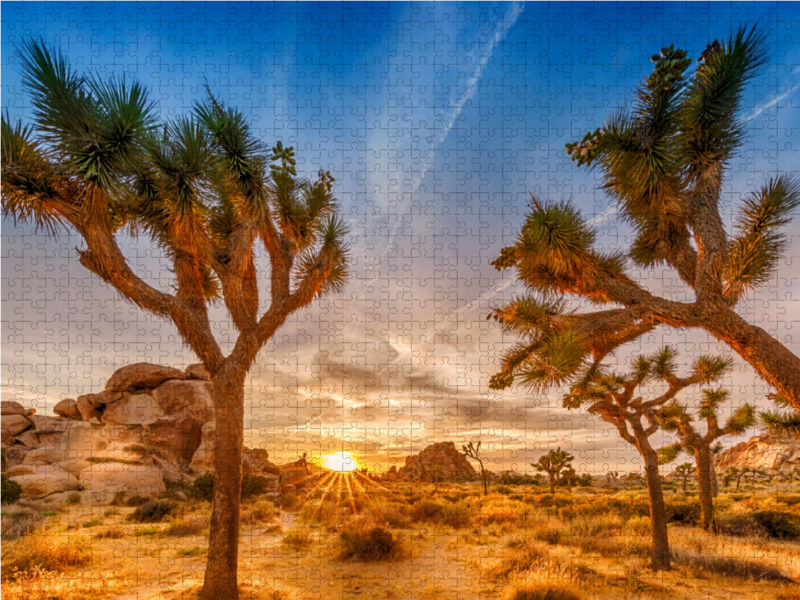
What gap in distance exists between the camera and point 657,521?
8430mm

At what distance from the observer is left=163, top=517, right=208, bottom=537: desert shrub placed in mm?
11836

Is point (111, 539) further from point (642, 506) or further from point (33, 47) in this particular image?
point (642, 506)

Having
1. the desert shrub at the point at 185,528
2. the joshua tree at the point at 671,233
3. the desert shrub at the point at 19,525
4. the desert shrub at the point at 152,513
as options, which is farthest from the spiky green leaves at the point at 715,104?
the desert shrub at the point at 152,513

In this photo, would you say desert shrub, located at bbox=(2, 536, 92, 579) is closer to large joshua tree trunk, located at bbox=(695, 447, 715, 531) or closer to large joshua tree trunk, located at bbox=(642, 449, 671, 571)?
large joshua tree trunk, located at bbox=(642, 449, 671, 571)

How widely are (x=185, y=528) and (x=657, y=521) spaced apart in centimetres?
1255

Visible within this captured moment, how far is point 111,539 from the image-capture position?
11047 millimetres

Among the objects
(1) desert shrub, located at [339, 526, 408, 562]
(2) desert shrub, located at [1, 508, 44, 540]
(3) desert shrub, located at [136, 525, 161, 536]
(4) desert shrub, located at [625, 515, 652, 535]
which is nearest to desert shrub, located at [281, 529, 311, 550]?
(1) desert shrub, located at [339, 526, 408, 562]

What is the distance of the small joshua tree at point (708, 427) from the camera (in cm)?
1238

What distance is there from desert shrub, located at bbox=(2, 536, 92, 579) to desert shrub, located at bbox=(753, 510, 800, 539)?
58.9ft

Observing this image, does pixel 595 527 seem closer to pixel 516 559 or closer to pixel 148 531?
pixel 516 559

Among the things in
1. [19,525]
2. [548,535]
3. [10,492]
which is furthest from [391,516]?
[10,492]

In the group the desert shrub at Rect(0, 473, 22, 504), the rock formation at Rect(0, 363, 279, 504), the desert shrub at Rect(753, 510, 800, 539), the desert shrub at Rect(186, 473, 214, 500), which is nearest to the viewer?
the desert shrub at Rect(753, 510, 800, 539)

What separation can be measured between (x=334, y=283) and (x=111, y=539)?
31.7ft

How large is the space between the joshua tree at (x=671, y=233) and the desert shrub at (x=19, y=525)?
13223 mm
